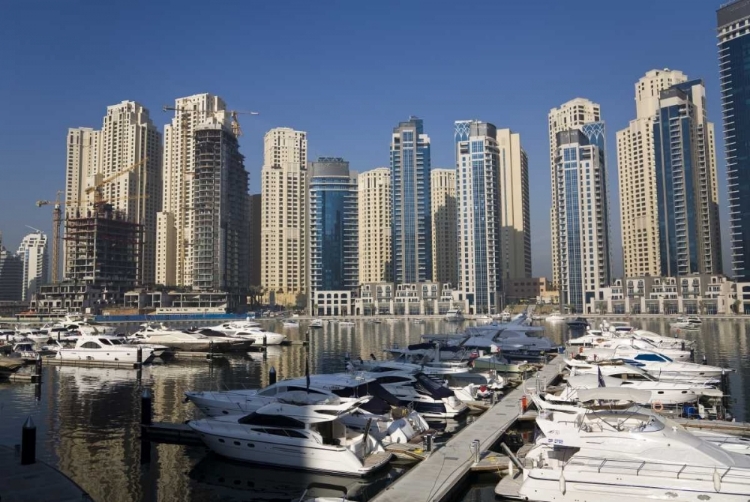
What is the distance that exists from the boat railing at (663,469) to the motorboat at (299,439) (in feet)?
28.6

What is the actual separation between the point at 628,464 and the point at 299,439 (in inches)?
521

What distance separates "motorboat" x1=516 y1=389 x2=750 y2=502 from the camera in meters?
18.9

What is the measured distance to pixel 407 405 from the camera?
36156 mm

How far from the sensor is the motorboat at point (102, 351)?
59.3m

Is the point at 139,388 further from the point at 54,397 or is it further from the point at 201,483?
the point at 201,483

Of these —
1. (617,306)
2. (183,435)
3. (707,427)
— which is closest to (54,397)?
(183,435)

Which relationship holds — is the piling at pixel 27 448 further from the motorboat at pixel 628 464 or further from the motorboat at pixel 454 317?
the motorboat at pixel 454 317

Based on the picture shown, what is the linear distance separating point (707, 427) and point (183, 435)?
27255 mm

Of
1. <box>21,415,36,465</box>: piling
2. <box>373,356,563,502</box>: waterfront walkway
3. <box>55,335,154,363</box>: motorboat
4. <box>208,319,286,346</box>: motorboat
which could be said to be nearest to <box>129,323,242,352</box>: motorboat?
<box>208,319,286,346</box>: motorboat

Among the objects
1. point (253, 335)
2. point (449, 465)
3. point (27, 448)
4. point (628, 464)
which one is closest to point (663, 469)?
point (628, 464)

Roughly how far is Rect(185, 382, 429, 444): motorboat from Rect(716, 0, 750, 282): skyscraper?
183487 millimetres

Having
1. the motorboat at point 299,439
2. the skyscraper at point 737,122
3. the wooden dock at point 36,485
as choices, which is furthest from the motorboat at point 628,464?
the skyscraper at point 737,122

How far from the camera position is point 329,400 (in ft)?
91.7

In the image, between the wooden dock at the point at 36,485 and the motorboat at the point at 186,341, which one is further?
the motorboat at the point at 186,341
